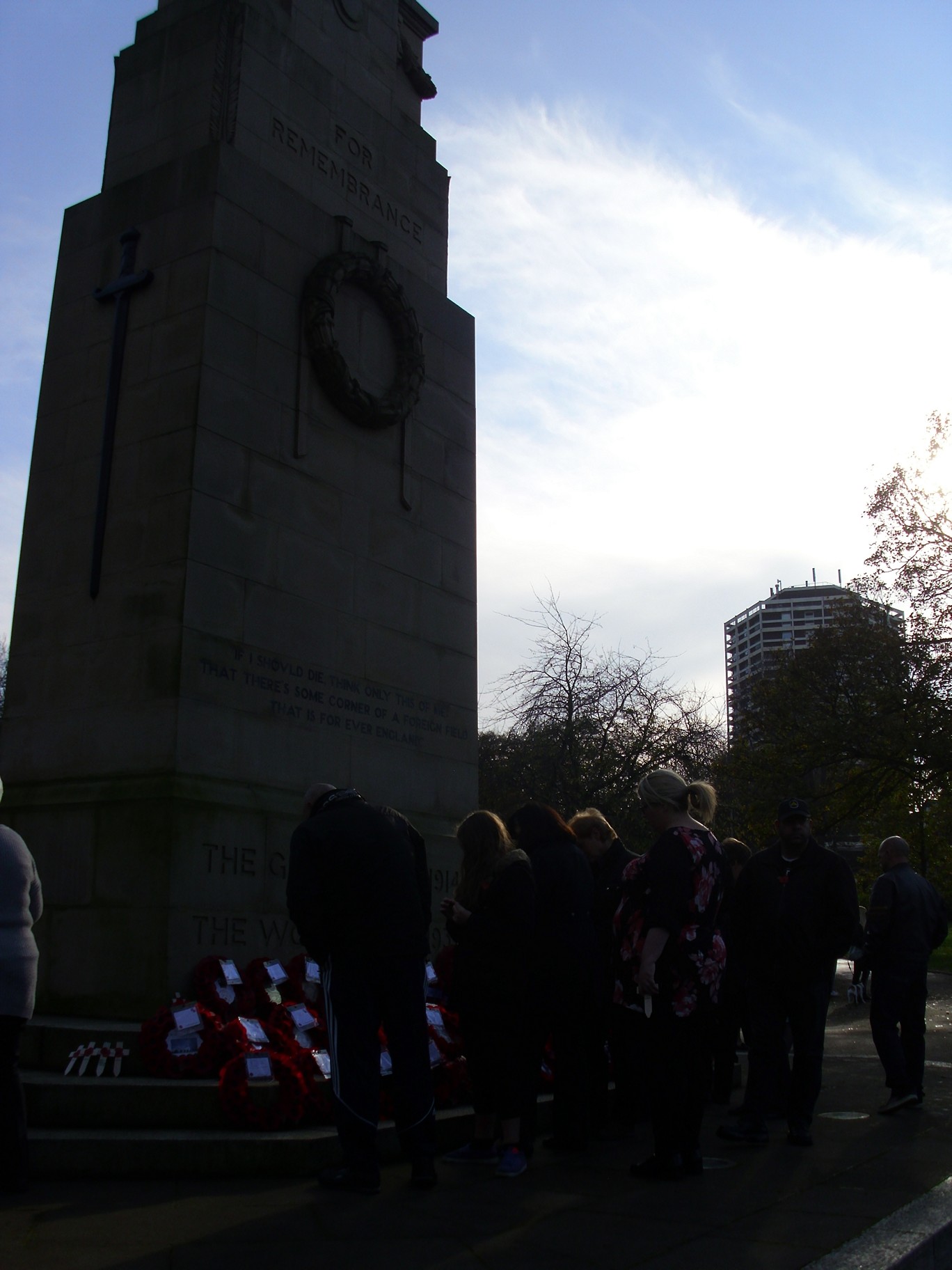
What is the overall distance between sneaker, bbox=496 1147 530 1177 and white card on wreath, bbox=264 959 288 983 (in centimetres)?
182

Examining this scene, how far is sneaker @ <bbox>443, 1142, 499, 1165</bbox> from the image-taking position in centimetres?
514

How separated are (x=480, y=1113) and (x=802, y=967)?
1.77 m

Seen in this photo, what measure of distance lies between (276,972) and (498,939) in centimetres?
173

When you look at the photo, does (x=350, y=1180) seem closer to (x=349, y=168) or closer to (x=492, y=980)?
(x=492, y=980)

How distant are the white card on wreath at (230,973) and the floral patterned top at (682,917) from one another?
2271mm

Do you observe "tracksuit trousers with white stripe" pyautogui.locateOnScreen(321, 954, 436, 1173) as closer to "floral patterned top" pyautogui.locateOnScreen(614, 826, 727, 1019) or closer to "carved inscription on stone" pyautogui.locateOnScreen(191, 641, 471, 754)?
"floral patterned top" pyautogui.locateOnScreen(614, 826, 727, 1019)

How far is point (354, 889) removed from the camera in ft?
15.7

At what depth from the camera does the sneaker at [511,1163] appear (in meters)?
4.88

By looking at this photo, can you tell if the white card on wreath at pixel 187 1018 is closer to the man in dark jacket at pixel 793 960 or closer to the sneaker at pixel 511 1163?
the sneaker at pixel 511 1163

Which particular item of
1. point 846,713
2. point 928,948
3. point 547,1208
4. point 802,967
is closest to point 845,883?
point 802,967

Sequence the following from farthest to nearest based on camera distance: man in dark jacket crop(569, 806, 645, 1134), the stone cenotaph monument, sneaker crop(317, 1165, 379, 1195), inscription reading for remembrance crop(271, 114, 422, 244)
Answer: inscription reading for remembrance crop(271, 114, 422, 244), the stone cenotaph monument, man in dark jacket crop(569, 806, 645, 1134), sneaker crop(317, 1165, 379, 1195)

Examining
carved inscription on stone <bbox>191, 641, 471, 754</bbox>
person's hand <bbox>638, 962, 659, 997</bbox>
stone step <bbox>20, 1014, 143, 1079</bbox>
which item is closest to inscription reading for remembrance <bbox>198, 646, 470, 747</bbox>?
carved inscription on stone <bbox>191, 641, 471, 754</bbox>

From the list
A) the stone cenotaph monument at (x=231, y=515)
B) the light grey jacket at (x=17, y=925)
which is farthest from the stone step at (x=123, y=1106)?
the stone cenotaph monument at (x=231, y=515)

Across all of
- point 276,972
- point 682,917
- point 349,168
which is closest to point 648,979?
point 682,917
